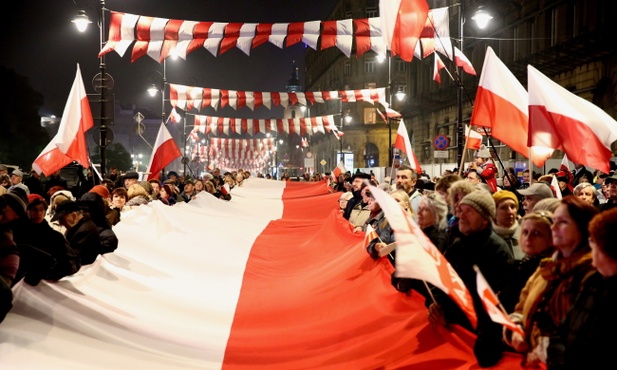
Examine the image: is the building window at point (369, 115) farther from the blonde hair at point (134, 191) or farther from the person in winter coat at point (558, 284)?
the person in winter coat at point (558, 284)

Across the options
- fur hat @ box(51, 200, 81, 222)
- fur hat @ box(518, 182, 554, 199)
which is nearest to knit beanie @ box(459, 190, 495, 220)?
fur hat @ box(518, 182, 554, 199)

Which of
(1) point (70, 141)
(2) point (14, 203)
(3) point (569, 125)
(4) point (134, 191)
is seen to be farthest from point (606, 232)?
(1) point (70, 141)

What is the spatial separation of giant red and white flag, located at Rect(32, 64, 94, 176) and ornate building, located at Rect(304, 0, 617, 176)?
6.83m

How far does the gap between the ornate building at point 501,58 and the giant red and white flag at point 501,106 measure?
665 millimetres

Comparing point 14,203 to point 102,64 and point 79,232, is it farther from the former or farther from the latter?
point 102,64

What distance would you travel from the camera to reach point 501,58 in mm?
41594

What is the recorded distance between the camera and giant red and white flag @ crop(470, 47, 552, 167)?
8180mm

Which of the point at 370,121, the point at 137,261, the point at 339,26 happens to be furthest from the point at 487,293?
the point at 370,121

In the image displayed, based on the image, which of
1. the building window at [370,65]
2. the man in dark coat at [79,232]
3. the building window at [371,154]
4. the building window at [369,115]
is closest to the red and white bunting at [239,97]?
the man in dark coat at [79,232]

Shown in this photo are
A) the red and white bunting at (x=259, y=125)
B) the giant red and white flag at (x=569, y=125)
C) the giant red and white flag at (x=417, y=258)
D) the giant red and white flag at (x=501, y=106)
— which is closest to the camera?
the giant red and white flag at (x=417, y=258)

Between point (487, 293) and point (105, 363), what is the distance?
315 cm

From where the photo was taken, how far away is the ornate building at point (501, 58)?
91.4ft

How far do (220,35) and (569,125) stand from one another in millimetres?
11073

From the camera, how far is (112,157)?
94688 mm
